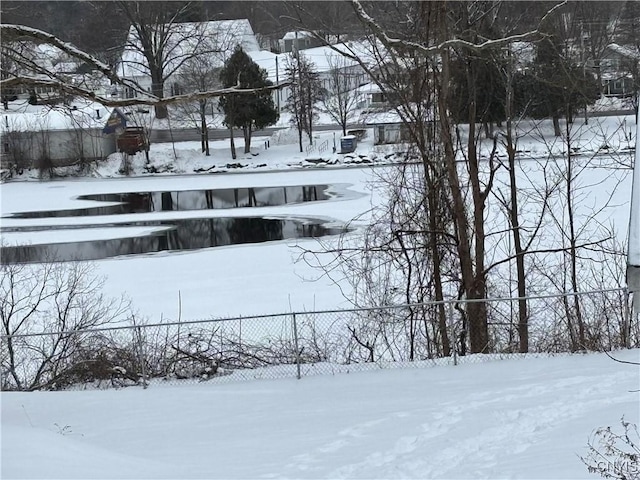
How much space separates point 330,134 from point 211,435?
55.7 meters

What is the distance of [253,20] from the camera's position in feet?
273

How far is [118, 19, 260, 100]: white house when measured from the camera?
6222 centimetres

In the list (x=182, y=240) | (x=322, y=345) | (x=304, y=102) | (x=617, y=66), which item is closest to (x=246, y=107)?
(x=304, y=102)

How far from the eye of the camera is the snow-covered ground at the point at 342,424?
8328 millimetres

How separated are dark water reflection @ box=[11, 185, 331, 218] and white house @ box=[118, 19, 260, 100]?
580 inches

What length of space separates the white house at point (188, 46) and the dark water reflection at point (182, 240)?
27.4 metres

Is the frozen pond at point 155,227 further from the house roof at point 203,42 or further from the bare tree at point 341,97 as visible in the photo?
the house roof at point 203,42

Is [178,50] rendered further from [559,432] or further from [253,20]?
[559,432]

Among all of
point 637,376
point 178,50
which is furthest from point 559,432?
point 178,50

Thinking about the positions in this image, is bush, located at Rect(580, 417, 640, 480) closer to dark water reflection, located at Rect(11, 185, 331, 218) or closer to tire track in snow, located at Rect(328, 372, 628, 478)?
tire track in snow, located at Rect(328, 372, 628, 478)

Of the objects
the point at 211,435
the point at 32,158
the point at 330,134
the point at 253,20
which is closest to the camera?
the point at 211,435

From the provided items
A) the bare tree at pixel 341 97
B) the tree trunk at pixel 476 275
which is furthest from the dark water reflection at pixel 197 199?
the tree trunk at pixel 476 275

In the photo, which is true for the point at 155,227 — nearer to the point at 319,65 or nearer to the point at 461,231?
the point at 461,231

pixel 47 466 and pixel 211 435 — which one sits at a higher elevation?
pixel 47 466
